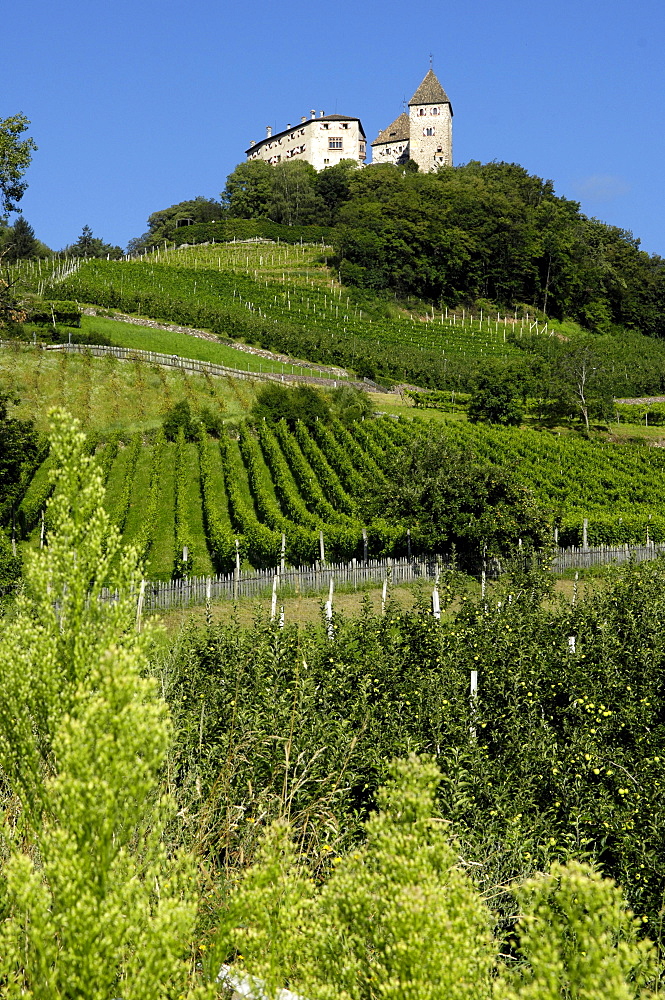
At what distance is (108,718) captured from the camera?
388 cm

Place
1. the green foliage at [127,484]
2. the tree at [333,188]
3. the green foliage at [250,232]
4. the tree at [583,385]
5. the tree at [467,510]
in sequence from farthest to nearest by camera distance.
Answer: the tree at [333,188] → the green foliage at [250,232] → the tree at [583,385] → the green foliage at [127,484] → the tree at [467,510]

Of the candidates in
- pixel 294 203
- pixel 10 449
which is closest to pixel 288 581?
pixel 10 449

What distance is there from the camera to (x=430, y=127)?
363 feet

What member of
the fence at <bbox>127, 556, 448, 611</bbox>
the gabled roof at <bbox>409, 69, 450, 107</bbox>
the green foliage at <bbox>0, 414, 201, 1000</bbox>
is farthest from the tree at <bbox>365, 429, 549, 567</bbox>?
the gabled roof at <bbox>409, 69, 450, 107</bbox>

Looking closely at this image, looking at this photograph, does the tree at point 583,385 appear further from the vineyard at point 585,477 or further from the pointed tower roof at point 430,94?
the pointed tower roof at point 430,94

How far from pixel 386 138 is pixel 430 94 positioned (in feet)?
28.8

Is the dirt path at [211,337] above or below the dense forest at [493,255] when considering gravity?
below

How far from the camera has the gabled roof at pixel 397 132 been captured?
115 m

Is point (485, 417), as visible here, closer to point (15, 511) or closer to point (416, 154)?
point (15, 511)

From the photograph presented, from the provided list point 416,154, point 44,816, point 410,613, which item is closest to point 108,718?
point 44,816

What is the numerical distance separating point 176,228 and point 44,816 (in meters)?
106

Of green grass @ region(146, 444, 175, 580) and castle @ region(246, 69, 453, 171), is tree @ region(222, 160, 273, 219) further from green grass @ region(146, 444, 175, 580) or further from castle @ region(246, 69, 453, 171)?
green grass @ region(146, 444, 175, 580)

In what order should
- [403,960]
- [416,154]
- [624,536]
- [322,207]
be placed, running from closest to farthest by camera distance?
[403,960]
[624,536]
[322,207]
[416,154]

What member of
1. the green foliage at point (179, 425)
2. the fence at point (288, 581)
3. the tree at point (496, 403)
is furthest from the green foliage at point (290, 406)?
the fence at point (288, 581)
